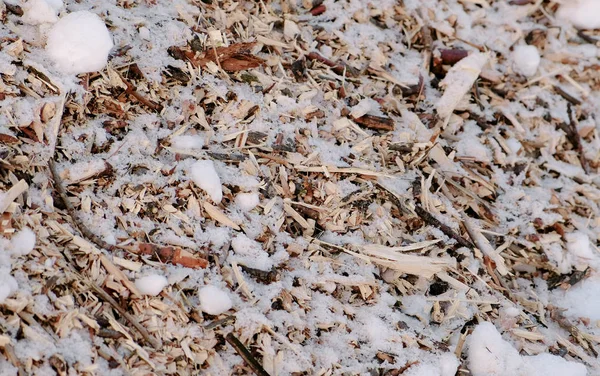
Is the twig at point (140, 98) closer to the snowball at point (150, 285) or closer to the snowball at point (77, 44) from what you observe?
the snowball at point (77, 44)

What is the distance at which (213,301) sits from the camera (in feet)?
4.80

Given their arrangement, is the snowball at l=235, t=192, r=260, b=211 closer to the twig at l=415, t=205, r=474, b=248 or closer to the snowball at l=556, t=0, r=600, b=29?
the twig at l=415, t=205, r=474, b=248

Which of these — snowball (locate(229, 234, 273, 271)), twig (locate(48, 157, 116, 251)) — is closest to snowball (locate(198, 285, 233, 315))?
snowball (locate(229, 234, 273, 271))

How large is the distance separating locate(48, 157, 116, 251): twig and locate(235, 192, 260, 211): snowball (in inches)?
14.2

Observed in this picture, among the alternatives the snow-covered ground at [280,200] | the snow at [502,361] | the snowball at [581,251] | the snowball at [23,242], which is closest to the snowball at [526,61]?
the snow-covered ground at [280,200]

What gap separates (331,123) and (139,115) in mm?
592

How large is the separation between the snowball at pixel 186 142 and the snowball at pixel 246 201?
0.63 feet

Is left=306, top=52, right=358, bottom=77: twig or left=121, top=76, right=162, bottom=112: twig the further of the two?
left=306, top=52, right=358, bottom=77: twig

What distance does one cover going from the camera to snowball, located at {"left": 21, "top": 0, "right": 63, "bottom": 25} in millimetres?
1681

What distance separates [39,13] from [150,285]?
838 mm

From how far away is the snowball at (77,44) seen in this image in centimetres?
164

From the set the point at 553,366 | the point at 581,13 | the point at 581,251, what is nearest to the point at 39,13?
the point at 553,366

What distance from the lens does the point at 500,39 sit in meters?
2.39

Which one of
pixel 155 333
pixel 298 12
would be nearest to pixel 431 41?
pixel 298 12
